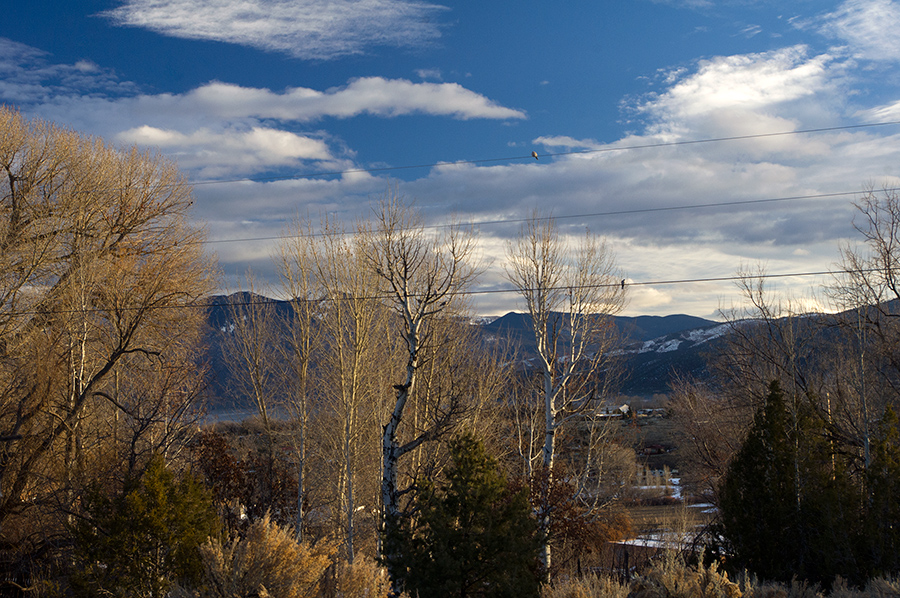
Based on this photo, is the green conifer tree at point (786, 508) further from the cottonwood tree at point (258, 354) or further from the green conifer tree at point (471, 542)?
the cottonwood tree at point (258, 354)

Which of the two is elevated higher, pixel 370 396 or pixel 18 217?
pixel 18 217

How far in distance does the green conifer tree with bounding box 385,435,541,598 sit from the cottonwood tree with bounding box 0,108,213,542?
404 inches

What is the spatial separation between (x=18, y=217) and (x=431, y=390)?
54.5ft

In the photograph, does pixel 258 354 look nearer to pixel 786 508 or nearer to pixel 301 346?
pixel 301 346

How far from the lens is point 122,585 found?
9.06m

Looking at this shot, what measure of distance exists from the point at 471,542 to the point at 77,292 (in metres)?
15.5

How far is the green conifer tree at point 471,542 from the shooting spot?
30.0ft

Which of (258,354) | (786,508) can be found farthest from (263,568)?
(258,354)

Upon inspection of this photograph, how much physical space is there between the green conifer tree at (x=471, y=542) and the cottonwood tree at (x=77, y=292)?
10.3 meters

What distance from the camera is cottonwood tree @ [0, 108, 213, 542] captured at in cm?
1591

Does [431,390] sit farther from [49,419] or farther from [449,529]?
[449,529]

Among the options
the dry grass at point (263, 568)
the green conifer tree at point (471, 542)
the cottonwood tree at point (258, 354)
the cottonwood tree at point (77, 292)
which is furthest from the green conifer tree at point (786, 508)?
the cottonwood tree at point (258, 354)

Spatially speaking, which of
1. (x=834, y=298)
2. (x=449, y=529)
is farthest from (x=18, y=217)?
(x=834, y=298)

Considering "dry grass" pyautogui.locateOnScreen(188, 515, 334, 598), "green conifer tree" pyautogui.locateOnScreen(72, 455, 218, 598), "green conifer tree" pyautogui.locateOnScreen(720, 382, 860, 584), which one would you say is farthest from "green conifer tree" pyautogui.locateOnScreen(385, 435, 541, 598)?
"green conifer tree" pyautogui.locateOnScreen(720, 382, 860, 584)
